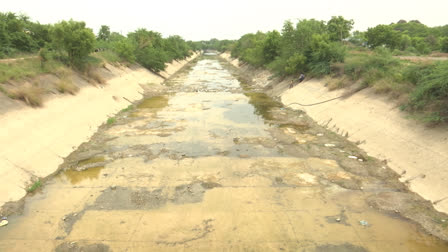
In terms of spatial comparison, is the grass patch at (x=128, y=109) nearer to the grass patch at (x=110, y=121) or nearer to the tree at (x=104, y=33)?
the grass patch at (x=110, y=121)

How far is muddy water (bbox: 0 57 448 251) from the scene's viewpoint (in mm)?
7043

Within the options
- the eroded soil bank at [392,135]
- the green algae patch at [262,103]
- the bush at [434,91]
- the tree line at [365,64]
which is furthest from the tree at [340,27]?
the bush at [434,91]

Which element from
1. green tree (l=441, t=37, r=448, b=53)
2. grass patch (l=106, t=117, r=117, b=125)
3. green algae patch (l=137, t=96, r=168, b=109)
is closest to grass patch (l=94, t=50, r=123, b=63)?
green algae patch (l=137, t=96, r=168, b=109)

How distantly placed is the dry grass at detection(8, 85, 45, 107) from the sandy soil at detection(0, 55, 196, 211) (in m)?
0.47

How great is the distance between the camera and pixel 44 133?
1249 cm

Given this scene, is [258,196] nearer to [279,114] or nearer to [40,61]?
[279,114]

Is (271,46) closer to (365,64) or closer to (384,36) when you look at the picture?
(384,36)

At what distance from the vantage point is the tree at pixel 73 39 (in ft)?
72.7

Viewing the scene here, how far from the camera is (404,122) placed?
12.1 metres

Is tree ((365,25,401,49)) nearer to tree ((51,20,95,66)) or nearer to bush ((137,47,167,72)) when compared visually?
bush ((137,47,167,72))

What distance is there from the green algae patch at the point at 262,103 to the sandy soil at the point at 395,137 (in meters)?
3.35

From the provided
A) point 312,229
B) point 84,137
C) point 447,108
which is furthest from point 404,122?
point 84,137

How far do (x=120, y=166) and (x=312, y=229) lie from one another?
8.03 metres

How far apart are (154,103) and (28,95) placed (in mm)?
10939
